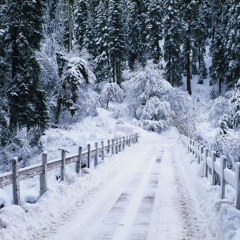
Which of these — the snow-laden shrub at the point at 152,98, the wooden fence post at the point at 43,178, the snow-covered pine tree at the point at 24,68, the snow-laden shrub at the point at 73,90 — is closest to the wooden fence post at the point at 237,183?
the wooden fence post at the point at 43,178

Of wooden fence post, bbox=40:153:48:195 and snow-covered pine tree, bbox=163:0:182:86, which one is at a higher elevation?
snow-covered pine tree, bbox=163:0:182:86

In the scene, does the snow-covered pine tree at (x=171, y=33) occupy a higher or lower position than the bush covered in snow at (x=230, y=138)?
higher

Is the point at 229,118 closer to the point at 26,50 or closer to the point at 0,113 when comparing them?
the point at 0,113

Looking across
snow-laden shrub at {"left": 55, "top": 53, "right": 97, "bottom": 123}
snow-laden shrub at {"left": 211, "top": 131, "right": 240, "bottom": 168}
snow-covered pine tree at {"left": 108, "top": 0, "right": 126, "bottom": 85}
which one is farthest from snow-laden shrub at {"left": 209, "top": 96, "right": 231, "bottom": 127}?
snow-covered pine tree at {"left": 108, "top": 0, "right": 126, "bottom": 85}

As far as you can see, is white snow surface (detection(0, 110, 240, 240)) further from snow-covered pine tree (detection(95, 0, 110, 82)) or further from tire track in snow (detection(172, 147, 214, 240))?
snow-covered pine tree (detection(95, 0, 110, 82))

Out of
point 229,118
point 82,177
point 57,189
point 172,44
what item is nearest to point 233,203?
point 57,189

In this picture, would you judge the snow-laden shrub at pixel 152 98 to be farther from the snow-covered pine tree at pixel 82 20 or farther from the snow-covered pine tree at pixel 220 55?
the snow-covered pine tree at pixel 82 20

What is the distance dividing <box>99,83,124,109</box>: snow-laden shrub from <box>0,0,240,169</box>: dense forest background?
5.8 inches

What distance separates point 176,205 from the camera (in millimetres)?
9328

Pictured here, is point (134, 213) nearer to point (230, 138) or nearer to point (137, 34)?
point (230, 138)

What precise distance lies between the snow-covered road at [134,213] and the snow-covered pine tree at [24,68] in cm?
1083

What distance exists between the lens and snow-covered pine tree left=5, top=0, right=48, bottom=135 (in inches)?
883

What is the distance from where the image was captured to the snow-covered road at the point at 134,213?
6.91 m

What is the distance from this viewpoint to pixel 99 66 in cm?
6109
